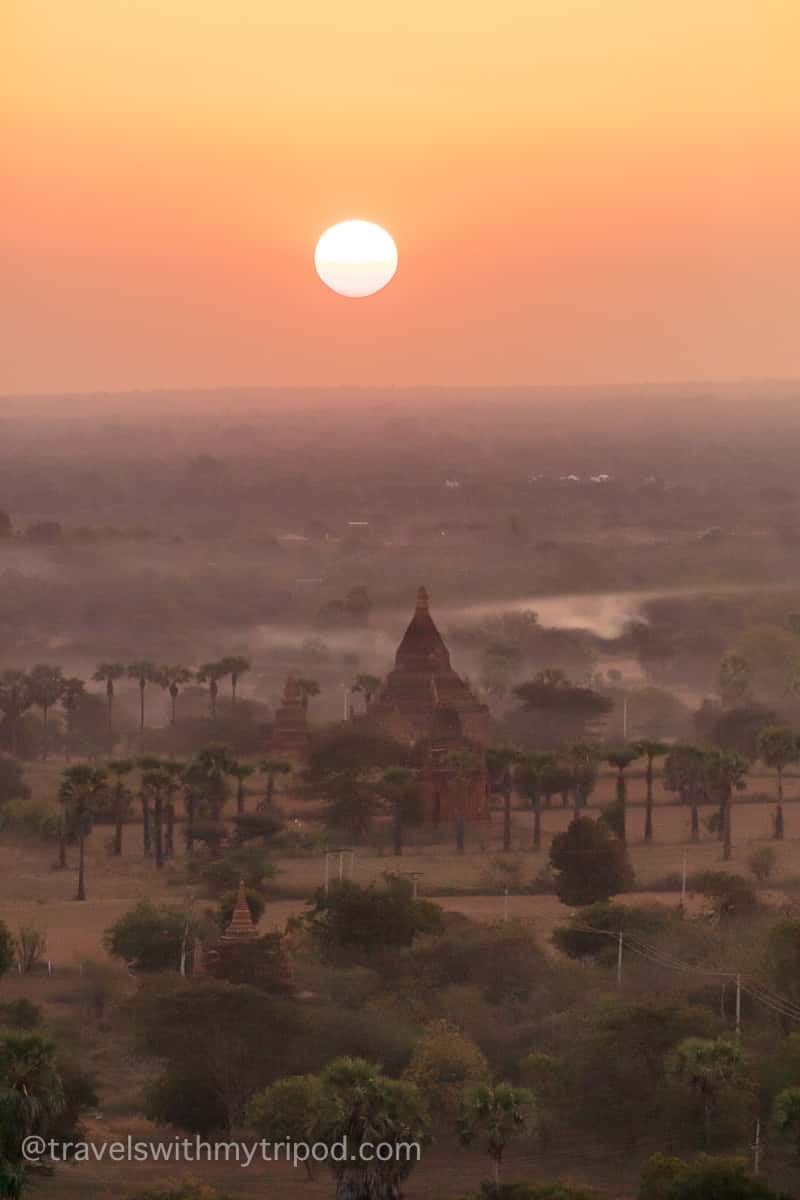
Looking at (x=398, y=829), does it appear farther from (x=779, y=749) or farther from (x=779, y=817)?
(x=779, y=749)

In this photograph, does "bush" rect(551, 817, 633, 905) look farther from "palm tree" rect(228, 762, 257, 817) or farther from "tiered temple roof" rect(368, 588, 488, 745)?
"tiered temple roof" rect(368, 588, 488, 745)

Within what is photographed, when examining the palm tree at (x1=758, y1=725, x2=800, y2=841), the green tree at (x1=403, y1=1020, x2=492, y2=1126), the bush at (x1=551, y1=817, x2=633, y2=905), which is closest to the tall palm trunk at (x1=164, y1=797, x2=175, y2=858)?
the bush at (x1=551, y1=817, x2=633, y2=905)

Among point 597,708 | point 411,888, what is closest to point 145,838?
point 411,888

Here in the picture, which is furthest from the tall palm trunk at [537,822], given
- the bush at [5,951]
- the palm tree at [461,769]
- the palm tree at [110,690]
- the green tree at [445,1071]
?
the palm tree at [110,690]

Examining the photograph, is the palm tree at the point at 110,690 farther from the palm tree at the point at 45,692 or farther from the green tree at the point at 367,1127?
the green tree at the point at 367,1127

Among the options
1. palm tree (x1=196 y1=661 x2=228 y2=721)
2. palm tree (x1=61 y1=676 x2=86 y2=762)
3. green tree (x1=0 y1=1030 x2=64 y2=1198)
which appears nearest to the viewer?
green tree (x1=0 y1=1030 x2=64 y2=1198)

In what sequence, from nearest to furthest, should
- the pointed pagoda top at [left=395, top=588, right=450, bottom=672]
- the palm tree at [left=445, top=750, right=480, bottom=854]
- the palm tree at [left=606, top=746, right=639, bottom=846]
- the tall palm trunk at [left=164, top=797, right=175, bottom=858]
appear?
the tall palm trunk at [left=164, top=797, right=175, bottom=858] → the palm tree at [left=606, top=746, right=639, bottom=846] → the palm tree at [left=445, top=750, right=480, bottom=854] → the pointed pagoda top at [left=395, top=588, right=450, bottom=672]

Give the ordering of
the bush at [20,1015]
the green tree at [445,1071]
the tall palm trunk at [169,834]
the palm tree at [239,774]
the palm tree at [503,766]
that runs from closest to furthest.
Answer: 1. the green tree at [445,1071]
2. the bush at [20,1015]
3. the tall palm trunk at [169,834]
4. the palm tree at [239,774]
5. the palm tree at [503,766]
